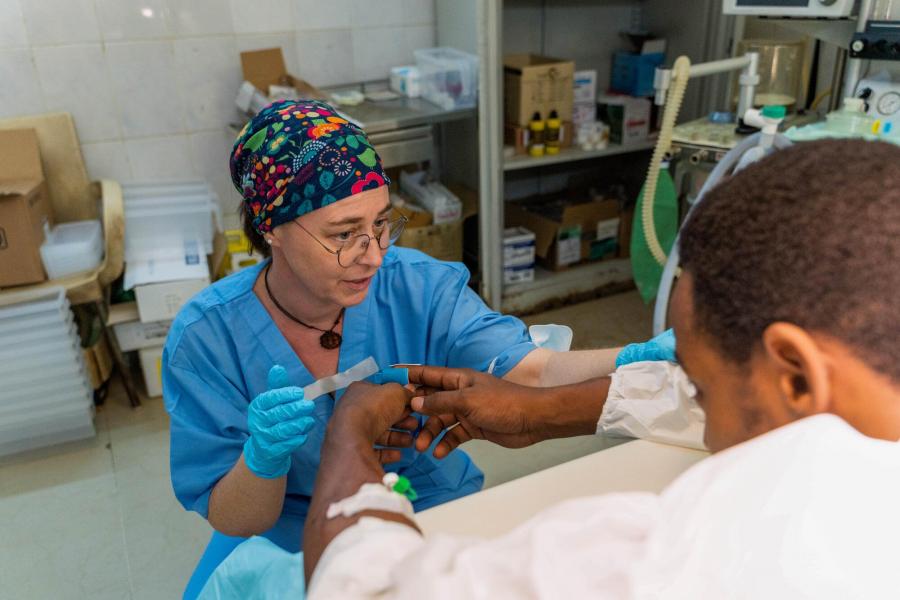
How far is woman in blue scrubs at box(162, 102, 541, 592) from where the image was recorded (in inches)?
42.6

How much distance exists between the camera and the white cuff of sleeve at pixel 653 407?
3.48ft

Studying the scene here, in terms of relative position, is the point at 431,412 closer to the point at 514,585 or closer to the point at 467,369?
the point at 467,369

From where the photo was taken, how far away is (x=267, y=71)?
9.14 ft

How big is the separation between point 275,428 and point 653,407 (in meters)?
0.58

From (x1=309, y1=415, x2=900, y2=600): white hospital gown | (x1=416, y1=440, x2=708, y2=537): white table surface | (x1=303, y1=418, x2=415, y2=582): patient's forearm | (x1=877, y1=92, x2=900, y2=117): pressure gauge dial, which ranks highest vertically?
(x1=877, y1=92, x2=900, y2=117): pressure gauge dial

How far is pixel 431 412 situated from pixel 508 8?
8.18 feet

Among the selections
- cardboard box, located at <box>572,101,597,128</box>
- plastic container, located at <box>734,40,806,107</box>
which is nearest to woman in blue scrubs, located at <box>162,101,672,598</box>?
plastic container, located at <box>734,40,806,107</box>

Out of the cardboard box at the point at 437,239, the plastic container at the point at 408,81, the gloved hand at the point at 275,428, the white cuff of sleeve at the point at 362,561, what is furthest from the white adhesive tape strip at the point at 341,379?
the plastic container at the point at 408,81

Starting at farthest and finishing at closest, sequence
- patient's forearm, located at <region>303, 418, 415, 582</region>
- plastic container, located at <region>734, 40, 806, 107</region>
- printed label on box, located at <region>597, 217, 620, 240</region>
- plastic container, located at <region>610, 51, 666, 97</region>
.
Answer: printed label on box, located at <region>597, 217, 620, 240</region>, plastic container, located at <region>610, 51, 666, 97</region>, plastic container, located at <region>734, 40, 806, 107</region>, patient's forearm, located at <region>303, 418, 415, 582</region>

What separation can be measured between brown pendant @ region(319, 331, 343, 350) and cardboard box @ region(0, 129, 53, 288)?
1530mm

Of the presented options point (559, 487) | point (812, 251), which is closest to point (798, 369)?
point (812, 251)

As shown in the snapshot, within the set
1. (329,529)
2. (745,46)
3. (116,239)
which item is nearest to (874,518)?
(329,529)

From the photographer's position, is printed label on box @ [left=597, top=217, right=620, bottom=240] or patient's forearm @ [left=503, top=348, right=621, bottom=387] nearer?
patient's forearm @ [left=503, top=348, right=621, bottom=387]

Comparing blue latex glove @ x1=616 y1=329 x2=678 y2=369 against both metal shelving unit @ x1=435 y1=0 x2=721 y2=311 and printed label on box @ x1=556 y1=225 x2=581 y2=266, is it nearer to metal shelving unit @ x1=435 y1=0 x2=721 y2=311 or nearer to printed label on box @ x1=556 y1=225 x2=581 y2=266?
metal shelving unit @ x1=435 y1=0 x2=721 y2=311
